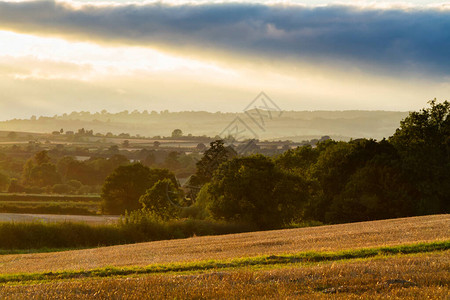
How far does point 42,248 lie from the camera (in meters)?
47.1

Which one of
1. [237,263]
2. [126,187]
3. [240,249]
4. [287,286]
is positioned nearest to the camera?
[287,286]

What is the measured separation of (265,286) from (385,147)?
6755 centimetres

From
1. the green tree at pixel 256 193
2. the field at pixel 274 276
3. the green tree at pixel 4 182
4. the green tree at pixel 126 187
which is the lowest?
the green tree at pixel 4 182

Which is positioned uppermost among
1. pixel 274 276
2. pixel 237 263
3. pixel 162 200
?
pixel 274 276

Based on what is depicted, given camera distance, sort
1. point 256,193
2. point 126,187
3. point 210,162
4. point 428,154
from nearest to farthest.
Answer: point 256,193
point 428,154
point 210,162
point 126,187

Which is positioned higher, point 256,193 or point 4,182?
point 256,193

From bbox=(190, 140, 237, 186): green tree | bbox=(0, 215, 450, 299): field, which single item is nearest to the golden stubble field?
bbox=(0, 215, 450, 299): field

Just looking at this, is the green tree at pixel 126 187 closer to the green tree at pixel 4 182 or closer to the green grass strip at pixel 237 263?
the green tree at pixel 4 182

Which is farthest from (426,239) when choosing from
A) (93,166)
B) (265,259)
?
(93,166)

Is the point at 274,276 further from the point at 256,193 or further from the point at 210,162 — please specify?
the point at 210,162

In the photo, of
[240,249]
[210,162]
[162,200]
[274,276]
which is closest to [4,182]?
[210,162]

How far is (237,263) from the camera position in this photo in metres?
22.8

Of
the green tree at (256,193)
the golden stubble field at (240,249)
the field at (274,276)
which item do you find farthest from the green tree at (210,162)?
the field at (274,276)

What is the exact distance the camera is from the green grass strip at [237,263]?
22.6 m
